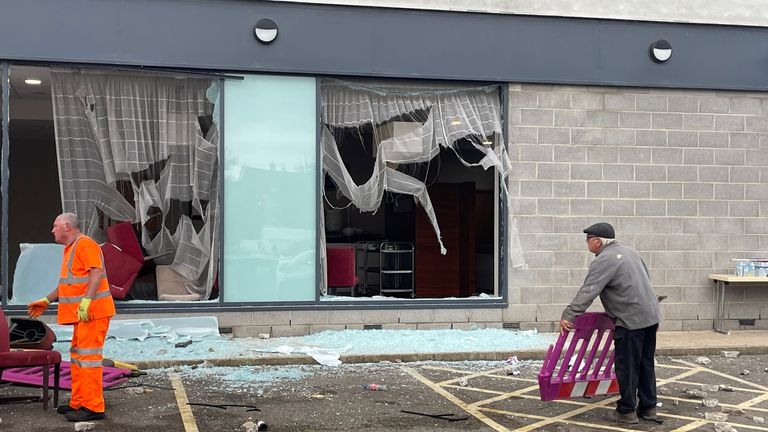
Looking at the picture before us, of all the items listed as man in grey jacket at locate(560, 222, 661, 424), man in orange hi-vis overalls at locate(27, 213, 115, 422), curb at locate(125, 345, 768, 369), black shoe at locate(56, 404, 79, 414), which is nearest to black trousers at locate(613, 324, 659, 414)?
man in grey jacket at locate(560, 222, 661, 424)

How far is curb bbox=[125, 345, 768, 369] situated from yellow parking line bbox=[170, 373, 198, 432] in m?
0.43

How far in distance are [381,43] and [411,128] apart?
1266mm

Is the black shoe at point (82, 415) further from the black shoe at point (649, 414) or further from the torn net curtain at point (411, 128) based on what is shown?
the torn net curtain at point (411, 128)

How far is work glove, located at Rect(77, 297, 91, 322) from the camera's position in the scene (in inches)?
268

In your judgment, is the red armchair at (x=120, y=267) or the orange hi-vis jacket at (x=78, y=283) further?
the red armchair at (x=120, y=267)

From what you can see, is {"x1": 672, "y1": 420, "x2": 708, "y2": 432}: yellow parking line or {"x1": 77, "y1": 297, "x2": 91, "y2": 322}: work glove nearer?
{"x1": 77, "y1": 297, "x2": 91, "y2": 322}: work glove

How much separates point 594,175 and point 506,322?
239 cm

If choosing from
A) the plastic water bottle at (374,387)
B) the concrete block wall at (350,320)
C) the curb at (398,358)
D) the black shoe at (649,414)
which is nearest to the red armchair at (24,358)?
the curb at (398,358)

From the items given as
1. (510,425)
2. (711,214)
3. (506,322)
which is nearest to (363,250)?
(506,322)

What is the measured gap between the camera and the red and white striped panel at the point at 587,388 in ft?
24.6

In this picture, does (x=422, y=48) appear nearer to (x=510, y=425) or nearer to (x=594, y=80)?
(x=594, y=80)

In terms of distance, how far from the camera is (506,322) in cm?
1140

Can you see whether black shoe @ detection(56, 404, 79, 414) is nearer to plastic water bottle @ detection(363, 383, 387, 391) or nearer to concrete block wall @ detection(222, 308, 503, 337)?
plastic water bottle @ detection(363, 383, 387, 391)

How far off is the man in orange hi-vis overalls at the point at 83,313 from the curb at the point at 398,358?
2.13 m
